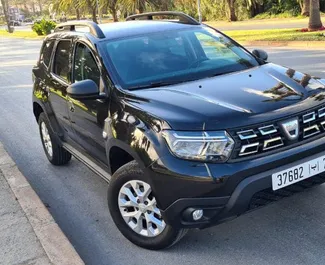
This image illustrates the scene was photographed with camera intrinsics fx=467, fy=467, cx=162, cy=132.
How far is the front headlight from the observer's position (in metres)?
3.11

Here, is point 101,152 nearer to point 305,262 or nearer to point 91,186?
point 91,186

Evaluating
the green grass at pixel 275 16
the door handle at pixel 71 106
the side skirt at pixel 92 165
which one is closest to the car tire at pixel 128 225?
the side skirt at pixel 92 165

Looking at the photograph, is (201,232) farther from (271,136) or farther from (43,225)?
(43,225)

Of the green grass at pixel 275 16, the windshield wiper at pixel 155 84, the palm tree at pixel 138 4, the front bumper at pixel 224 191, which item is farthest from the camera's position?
the green grass at pixel 275 16

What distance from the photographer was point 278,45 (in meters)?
16.5

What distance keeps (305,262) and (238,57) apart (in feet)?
6.97

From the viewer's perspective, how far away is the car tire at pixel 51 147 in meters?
5.75

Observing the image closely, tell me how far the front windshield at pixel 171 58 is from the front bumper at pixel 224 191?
1.14 m

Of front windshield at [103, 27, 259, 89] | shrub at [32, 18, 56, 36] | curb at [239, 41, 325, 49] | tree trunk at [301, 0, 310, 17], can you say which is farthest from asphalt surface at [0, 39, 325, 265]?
shrub at [32, 18, 56, 36]

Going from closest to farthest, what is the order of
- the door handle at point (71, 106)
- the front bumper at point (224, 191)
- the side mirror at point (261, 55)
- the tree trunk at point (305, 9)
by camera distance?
the front bumper at point (224, 191)
the door handle at point (71, 106)
the side mirror at point (261, 55)
the tree trunk at point (305, 9)

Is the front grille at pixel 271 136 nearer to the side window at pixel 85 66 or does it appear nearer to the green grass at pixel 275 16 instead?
the side window at pixel 85 66

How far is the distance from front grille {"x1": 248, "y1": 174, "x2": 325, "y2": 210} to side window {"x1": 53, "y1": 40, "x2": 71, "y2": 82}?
248 cm

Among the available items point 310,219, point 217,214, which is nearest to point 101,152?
point 217,214

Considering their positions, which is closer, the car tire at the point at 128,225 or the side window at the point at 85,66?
the car tire at the point at 128,225
